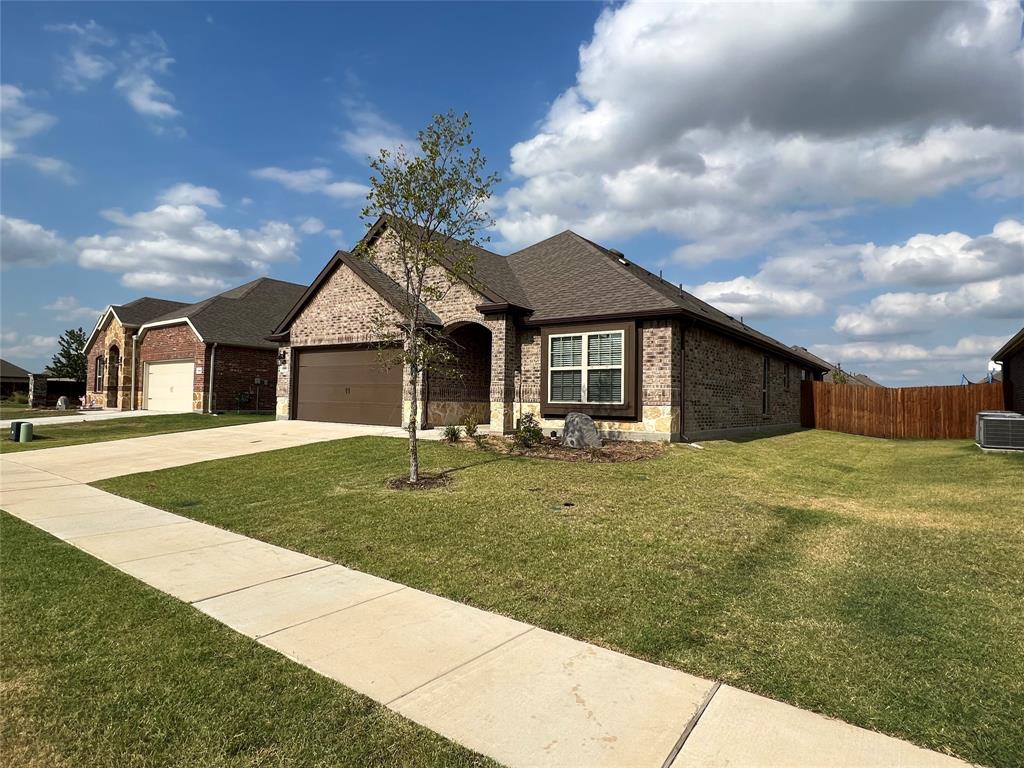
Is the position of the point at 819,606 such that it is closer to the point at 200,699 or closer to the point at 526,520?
the point at 526,520

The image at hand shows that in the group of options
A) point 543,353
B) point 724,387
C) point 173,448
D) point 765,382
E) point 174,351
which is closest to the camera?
point 173,448

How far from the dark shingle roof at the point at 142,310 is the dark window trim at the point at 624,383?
26350 mm

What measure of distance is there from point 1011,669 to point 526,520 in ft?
15.5

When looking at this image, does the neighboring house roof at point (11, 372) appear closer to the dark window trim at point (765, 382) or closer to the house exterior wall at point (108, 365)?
the house exterior wall at point (108, 365)

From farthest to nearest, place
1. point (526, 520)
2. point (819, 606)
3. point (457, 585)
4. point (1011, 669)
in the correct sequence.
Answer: point (526, 520) → point (457, 585) → point (819, 606) → point (1011, 669)

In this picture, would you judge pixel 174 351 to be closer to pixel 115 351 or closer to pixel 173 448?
pixel 115 351

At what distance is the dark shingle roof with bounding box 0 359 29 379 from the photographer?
205 feet

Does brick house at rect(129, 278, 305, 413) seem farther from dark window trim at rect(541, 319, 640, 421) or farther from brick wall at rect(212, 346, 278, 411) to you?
dark window trim at rect(541, 319, 640, 421)

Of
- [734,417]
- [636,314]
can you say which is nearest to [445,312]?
[636,314]

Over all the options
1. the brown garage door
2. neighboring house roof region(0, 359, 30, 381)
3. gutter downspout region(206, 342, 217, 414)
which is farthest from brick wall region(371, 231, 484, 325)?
neighboring house roof region(0, 359, 30, 381)

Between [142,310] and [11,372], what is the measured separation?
46522 mm

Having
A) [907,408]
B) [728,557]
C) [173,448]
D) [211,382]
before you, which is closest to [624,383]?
[728,557]

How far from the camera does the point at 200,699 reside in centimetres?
326

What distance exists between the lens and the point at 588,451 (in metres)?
12.6
